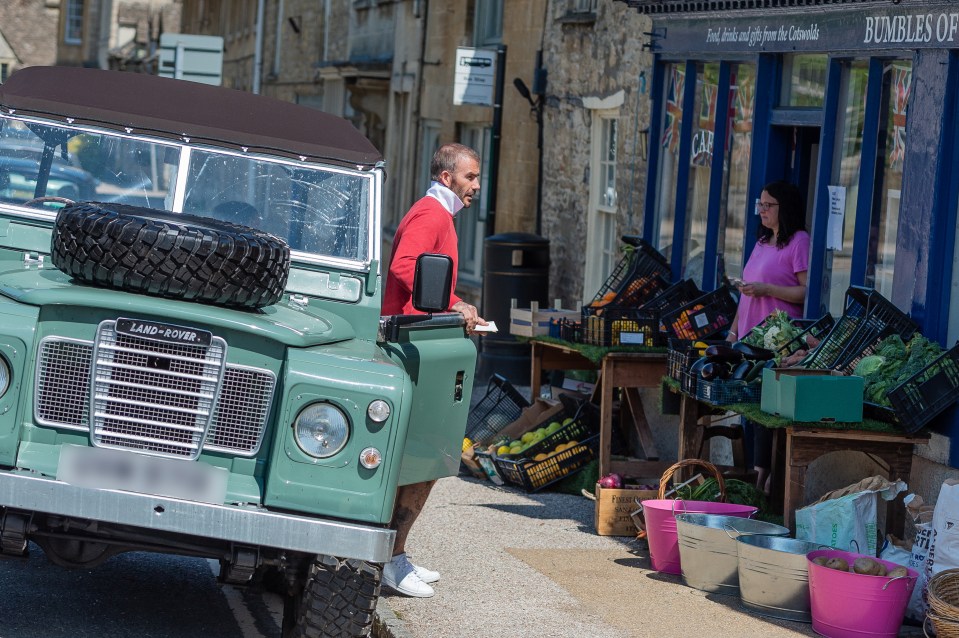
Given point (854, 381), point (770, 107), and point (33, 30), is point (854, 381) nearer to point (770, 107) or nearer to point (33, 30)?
point (770, 107)

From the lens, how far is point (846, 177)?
9688 mm

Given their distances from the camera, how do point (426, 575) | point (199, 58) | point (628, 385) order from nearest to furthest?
point (426, 575) < point (628, 385) < point (199, 58)

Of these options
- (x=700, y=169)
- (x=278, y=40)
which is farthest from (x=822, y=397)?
(x=278, y=40)

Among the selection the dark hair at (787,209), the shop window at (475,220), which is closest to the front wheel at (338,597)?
the dark hair at (787,209)

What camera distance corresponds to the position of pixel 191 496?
221 inches

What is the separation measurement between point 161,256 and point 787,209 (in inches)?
203

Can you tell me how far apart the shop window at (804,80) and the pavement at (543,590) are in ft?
10.7

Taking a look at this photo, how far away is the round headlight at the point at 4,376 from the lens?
5.57m

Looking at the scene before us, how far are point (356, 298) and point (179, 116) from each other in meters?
1.26

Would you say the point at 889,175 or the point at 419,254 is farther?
the point at 889,175

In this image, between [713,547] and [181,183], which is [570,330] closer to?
[713,547]

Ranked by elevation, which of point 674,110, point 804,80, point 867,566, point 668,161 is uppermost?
point 804,80

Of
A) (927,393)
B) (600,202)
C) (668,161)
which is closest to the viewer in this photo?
(927,393)

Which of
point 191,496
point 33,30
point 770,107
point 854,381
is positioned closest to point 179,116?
point 191,496
